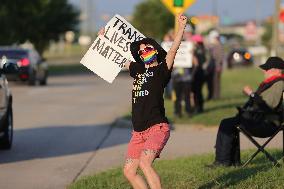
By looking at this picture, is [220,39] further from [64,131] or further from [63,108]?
[64,131]

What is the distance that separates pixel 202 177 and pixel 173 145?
4324 mm

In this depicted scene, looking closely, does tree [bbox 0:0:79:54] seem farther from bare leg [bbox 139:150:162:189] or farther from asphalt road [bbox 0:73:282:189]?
bare leg [bbox 139:150:162:189]

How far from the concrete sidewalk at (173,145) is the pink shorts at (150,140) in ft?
9.87

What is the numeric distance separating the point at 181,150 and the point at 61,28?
144ft

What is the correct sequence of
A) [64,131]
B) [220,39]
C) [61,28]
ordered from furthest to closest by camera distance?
[61,28] < [220,39] < [64,131]

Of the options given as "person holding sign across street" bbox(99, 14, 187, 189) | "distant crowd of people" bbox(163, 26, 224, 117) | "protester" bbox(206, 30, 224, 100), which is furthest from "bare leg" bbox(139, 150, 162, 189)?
"protester" bbox(206, 30, 224, 100)

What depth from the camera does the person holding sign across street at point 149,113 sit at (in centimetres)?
723

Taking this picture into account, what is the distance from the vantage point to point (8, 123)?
12.6 metres

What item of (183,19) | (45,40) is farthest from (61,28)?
(183,19)

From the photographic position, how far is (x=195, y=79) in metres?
18.4

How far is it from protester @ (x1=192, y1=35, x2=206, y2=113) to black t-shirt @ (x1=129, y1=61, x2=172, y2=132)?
10494mm

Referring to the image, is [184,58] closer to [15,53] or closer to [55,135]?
[55,135]

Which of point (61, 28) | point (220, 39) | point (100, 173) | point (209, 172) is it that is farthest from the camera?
point (61, 28)

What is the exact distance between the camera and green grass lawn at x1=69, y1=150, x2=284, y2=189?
27.9 ft
